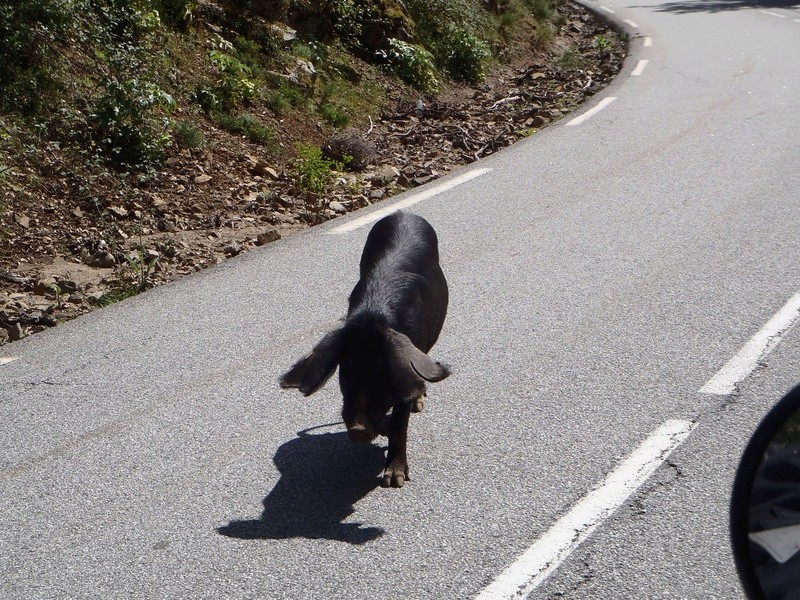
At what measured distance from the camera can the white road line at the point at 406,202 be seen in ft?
29.0

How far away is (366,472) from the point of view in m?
4.86

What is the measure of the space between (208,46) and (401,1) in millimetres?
3971

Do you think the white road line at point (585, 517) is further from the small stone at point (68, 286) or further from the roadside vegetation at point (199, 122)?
the small stone at point (68, 286)

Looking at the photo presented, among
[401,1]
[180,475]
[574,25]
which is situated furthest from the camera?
[574,25]

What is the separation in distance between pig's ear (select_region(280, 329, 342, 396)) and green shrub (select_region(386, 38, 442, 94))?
1039cm

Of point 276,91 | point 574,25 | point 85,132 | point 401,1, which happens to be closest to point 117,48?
point 85,132

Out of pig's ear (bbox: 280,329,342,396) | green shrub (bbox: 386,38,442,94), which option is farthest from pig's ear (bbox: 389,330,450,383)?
green shrub (bbox: 386,38,442,94)

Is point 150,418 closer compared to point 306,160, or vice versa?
point 150,418

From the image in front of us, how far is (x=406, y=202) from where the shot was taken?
9484 millimetres

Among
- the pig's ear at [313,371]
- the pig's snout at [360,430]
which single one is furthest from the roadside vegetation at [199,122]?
the pig's snout at [360,430]

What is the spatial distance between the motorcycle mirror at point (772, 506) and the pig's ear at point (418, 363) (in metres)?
1.78

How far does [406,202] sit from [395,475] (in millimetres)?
5185

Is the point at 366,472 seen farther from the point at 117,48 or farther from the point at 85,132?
the point at 117,48

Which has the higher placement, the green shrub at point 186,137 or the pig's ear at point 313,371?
the pig's ear at point 313,371
